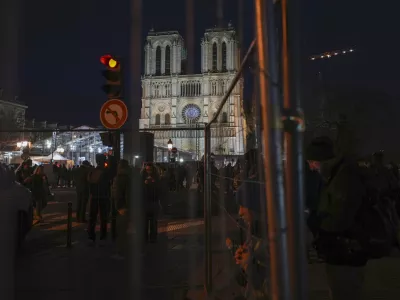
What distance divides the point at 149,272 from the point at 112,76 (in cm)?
459

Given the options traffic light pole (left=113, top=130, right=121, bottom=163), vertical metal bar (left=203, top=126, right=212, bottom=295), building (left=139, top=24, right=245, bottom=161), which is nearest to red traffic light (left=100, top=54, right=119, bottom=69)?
traffic light pole (left=113, top=130, right=121, bottom=163)

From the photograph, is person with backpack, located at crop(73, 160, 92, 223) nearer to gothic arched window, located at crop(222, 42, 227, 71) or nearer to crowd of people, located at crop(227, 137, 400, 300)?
crowd of people, located at crop(227, 137, 400, 300)

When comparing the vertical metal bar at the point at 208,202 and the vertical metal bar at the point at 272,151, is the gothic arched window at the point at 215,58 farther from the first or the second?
the vertical metal bar at the point at 272,151

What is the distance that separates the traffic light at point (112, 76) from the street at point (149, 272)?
10.9ft

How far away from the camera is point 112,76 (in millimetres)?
8984

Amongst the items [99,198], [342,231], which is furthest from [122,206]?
[342,231]

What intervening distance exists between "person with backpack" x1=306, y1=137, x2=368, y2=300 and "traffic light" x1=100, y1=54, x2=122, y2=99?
6.68 m

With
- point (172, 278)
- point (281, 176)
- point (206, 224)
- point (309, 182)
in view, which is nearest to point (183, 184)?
point (172, 278)

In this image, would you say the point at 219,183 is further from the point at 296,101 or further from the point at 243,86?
the point at 296,101

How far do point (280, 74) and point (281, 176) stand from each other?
0.39 metres

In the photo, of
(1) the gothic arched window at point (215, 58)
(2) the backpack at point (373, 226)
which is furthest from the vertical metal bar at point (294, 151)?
(1) the gothic arched window at point (215, 58)

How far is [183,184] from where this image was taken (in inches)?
741

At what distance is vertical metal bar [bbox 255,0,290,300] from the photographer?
1.50m

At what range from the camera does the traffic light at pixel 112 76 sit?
891 centimetres
